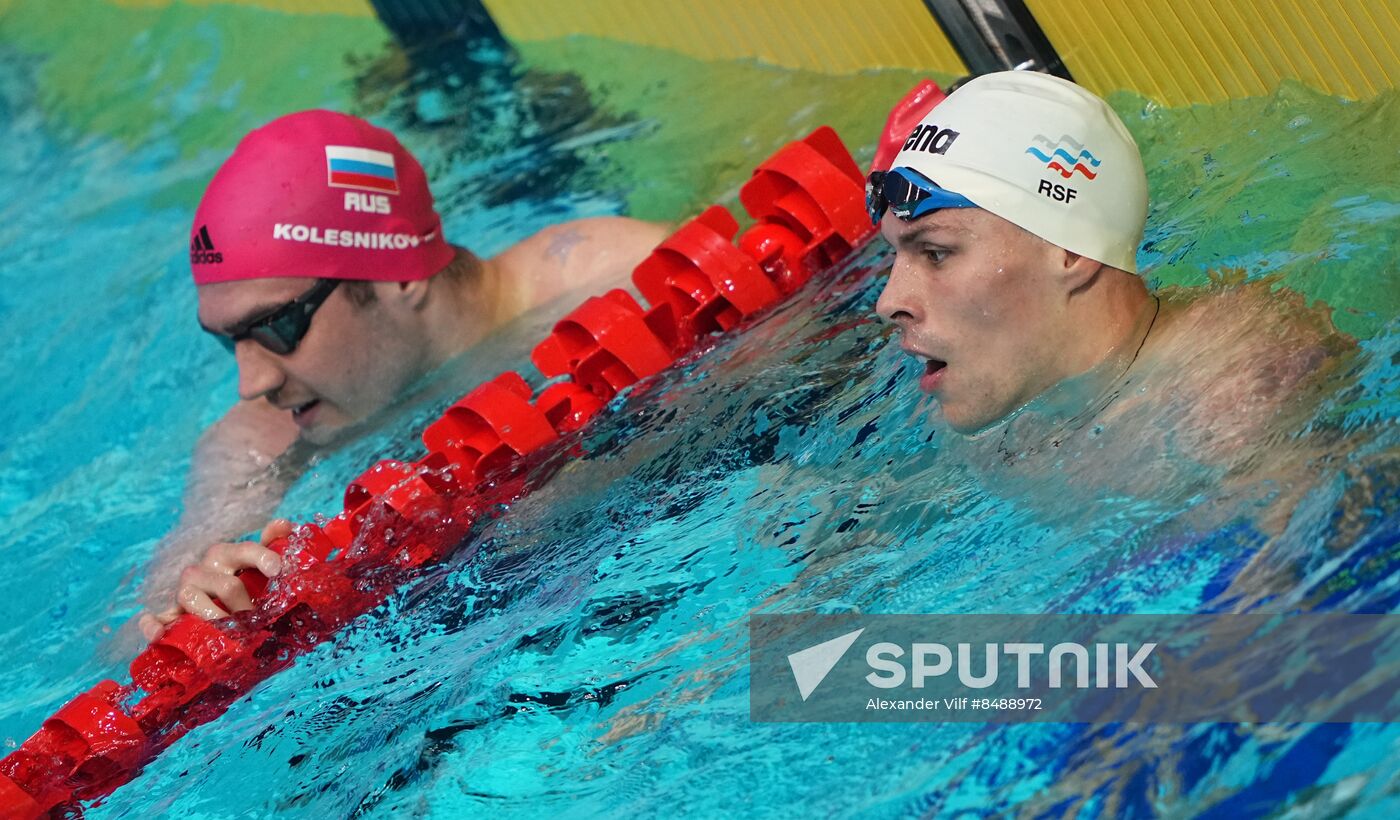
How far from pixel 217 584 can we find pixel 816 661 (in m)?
1.41

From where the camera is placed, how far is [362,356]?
414 cm

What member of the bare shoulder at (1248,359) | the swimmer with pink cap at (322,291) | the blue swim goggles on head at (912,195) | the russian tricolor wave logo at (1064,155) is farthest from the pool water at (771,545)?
the blue swim goggles on head at (912,195)

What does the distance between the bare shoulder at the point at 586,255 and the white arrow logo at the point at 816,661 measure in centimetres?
201

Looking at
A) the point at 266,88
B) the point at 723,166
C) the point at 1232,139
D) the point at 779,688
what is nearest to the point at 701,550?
the point at 779,688

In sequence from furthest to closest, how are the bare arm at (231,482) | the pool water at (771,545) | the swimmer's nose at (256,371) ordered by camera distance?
the bare arm at (231,482)
the swimmer's nose at (256,371)
the pool water at (771,545)

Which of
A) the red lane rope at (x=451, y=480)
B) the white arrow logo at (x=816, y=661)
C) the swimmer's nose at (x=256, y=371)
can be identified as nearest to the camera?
the white arrow logo at (x=816, y=661)

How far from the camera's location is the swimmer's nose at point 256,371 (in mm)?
3967

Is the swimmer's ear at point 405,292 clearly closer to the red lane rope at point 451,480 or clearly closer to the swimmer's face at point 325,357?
the swimmer's face at point 325,357

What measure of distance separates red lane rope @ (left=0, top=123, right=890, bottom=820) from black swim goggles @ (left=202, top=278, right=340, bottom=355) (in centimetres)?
57

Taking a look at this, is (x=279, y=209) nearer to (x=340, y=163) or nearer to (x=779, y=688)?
(x=340, y=163)

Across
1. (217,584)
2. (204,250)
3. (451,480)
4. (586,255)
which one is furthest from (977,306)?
(204,250)

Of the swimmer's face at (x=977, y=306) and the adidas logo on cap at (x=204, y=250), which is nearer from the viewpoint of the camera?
the swimmer's face at (x=977, y=306)

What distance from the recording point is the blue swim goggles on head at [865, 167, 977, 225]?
2.73 metres

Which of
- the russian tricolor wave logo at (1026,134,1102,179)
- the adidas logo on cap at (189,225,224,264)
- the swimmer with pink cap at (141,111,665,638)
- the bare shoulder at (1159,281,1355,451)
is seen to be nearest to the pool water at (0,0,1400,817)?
the bare shoulder at (1159,281,1355,451)
